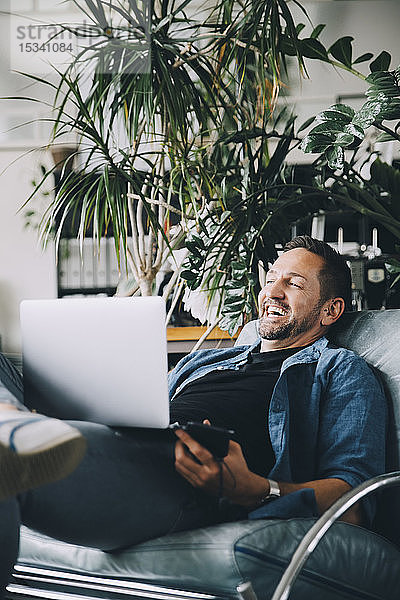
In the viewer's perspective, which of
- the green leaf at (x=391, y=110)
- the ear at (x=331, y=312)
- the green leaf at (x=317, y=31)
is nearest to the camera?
the green leaf at (x=391, y=110)

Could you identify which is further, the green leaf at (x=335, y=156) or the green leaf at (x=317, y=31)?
the green leaf at (x=317, y=31)

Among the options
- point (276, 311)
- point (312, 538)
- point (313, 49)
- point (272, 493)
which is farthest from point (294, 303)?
point (312, 538)

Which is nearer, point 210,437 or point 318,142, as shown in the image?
point 210,437

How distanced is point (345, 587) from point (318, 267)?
87 cm

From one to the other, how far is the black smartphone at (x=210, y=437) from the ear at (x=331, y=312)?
0.67 m

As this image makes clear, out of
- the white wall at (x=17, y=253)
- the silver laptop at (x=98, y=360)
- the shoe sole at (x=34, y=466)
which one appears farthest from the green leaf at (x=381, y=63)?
the white wall at (x=17, y=253)

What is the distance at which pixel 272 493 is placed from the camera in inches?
54.8

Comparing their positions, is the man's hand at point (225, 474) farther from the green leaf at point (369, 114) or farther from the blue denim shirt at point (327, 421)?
the green leaf at point (369, 114)

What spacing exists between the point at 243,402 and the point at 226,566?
51 cm

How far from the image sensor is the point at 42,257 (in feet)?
16.7

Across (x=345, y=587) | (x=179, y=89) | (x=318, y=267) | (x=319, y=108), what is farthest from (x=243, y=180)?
(x=319, y=108)

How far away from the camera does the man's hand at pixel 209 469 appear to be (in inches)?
50.3

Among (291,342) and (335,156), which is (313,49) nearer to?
(335,156)

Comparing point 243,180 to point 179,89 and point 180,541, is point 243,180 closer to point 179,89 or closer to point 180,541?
point 179,89
